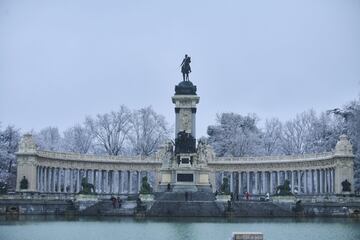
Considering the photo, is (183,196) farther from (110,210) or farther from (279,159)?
(279,159)

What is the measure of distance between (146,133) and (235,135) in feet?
52.3

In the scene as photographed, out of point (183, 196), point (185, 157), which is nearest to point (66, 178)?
point (185, 157)

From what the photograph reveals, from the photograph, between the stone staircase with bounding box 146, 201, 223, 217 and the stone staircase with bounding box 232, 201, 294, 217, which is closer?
the stone staircase with bounding box 146, 201, 223, 217

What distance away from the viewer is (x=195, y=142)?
78375 mm

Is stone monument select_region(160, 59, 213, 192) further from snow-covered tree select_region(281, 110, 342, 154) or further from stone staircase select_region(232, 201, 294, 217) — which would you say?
snow-covered tree select_region(281, 110, 342, 154)

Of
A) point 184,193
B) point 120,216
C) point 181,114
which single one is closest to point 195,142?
point 181,114

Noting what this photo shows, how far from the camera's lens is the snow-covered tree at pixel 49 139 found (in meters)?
110

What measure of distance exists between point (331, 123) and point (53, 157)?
43.5 m

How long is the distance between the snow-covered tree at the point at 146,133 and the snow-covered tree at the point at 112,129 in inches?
51.1

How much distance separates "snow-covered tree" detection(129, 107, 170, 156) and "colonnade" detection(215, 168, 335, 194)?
40.1 ft

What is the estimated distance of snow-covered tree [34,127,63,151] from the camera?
362ft

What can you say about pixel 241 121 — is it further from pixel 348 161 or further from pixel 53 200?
pixel 53 200

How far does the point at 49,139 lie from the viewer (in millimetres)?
124438

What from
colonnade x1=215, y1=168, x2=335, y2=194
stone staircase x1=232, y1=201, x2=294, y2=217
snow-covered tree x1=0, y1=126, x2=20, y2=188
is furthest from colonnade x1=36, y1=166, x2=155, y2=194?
stone staircase x1=232, y1=201, x2=294, y2=217
